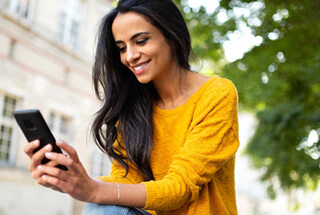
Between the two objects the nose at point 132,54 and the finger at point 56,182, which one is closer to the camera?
the finger at point 56,182

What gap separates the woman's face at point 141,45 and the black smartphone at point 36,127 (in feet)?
2.22

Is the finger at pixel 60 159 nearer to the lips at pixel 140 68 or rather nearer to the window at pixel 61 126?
the lips at pixel 140 68

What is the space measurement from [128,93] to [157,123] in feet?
0.79

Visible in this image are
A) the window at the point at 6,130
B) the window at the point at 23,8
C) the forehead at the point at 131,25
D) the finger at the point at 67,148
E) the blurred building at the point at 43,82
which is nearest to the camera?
the finger at the point at 67,148

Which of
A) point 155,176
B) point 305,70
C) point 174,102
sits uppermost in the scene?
point 174,102

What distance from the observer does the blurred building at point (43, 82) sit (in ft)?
30.4

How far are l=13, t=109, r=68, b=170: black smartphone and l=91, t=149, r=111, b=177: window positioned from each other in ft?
37.2

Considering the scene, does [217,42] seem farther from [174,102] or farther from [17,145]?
[17,145]

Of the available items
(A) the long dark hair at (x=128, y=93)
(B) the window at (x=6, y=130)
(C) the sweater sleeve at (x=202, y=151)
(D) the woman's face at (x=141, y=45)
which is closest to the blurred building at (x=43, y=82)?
(B) the window at (x=6, y=130)

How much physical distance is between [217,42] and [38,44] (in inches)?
257

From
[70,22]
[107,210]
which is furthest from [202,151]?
[70,22]

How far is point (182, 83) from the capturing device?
2.03 meters

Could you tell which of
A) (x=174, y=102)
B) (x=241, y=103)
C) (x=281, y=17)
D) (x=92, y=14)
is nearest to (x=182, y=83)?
(x=174, y=102)

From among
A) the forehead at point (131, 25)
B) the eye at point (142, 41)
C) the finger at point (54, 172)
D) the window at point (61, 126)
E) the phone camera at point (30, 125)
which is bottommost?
the window at point (61, 126)
